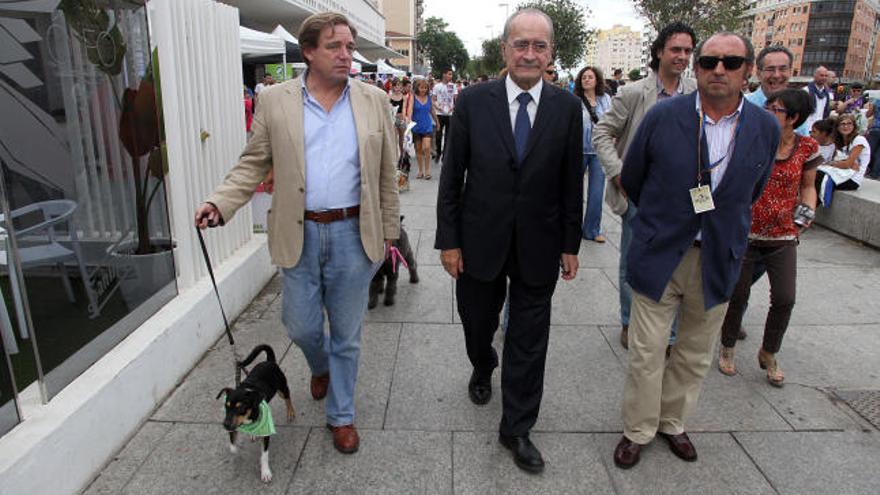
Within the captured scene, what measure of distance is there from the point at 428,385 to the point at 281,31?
1305 centimetres

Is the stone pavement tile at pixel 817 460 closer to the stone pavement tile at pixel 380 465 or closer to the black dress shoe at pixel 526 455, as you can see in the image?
the black dress shoe at pixel 526 455

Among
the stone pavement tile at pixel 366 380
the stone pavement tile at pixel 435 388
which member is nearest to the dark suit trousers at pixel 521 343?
the stone pavement tile at pixel 435 388

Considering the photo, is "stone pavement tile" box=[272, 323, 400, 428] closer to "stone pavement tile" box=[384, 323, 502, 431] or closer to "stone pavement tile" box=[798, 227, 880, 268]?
"stone pavement tile" box=[384, 323, 502, 431]

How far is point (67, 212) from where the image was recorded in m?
3.38

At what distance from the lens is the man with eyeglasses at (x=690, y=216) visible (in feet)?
8.79

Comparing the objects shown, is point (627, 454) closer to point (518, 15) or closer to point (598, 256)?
point (518, 15)

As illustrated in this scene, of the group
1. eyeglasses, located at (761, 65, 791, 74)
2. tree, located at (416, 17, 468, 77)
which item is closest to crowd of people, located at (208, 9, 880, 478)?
eyeglasses, located at (761, 65, 791, 74)

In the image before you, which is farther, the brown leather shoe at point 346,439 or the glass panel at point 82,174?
the brown leather shoe at point 346,439

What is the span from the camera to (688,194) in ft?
8.90

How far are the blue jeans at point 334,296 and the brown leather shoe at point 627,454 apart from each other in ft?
4.45

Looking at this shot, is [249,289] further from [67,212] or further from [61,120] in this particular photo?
[61,120]

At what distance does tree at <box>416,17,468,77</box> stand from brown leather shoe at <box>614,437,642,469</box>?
102 metres

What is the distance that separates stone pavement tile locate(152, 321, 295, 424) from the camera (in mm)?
3344

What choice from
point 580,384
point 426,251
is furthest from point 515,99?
point 426,251
